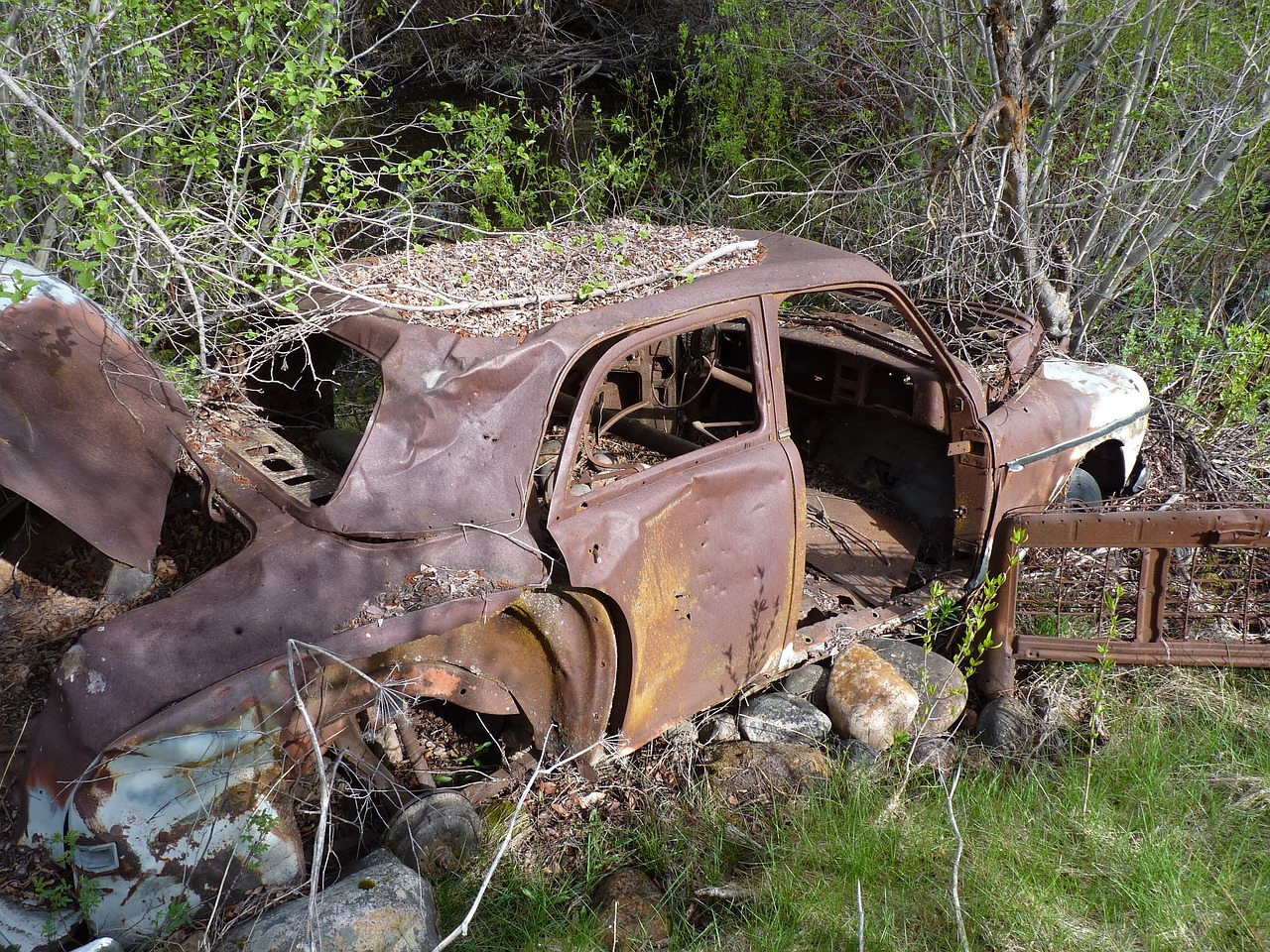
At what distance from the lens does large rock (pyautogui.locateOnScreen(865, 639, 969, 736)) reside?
3562 millimetres

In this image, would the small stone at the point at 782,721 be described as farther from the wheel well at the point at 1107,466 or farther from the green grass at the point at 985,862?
the wheel well at the point at 1107,466

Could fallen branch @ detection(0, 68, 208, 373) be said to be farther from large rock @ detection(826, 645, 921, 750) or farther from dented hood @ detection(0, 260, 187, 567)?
large rock @ detection(826, 645, 921, 750)

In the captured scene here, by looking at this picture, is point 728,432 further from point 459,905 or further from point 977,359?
point 459,905

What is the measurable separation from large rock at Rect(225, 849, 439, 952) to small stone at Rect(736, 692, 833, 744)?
1372 millimetres

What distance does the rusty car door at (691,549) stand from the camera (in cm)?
283

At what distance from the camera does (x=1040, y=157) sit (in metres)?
5.50

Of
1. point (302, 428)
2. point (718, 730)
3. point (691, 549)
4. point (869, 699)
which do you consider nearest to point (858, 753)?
point (869, 699)

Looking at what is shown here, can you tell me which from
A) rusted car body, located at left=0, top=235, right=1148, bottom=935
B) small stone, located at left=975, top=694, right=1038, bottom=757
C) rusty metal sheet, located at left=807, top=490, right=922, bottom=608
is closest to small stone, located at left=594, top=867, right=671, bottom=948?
rusted car body, located at left=0, top=235, right=1148, bottom=935

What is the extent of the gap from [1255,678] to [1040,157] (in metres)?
3.21

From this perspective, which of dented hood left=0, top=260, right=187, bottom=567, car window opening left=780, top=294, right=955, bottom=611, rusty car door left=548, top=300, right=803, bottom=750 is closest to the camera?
dented hood left=0, top=260, right=187, bottom=567

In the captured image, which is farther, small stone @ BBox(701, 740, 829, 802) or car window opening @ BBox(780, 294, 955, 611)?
car window opening @ BBox(780, 294, 955, 611)

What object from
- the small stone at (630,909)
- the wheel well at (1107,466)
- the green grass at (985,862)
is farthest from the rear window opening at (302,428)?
the wheel well at (1107,466)

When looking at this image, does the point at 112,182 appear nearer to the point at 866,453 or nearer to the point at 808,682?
the point at 808,682

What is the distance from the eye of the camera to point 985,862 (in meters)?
2.80
